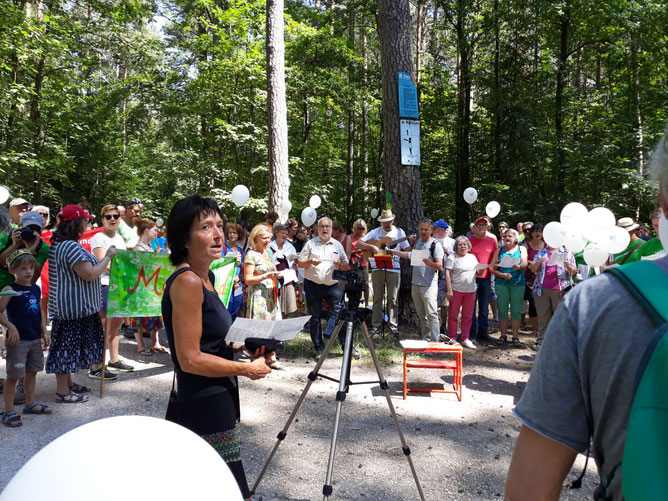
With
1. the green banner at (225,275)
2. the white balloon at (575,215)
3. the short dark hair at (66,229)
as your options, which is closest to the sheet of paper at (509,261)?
the white balloon at (575,215)

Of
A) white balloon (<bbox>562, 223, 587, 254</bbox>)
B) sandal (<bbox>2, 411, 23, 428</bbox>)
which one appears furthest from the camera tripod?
white balloon (<bbox>562, 223, 587, 254</bbox>)

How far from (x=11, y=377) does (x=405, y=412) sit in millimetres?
4088

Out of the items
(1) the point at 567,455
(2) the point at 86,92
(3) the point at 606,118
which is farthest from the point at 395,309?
(2) the point at 86,92

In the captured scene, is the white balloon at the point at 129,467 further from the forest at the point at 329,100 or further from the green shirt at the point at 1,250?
the forest at the point at 329,100

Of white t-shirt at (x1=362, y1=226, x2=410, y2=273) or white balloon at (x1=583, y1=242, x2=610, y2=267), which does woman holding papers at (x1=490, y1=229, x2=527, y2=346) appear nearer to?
white t-shirt at (x1=362, y1=226, x2=410, y2=273)

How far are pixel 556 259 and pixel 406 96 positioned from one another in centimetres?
436

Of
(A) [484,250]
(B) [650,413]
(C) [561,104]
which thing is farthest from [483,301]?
(C) [561,104]

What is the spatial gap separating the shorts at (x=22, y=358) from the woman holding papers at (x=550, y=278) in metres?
7.08

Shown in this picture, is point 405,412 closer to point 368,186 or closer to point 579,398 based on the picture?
point 579,398

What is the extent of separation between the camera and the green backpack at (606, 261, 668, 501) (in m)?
0.75

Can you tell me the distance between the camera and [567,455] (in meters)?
0.95

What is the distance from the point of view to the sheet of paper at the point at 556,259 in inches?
293

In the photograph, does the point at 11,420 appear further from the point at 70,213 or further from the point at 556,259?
the point at 556,259

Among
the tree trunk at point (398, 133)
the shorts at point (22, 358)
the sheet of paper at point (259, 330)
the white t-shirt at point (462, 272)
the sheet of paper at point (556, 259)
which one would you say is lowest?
the shorts at point (22, 358)
